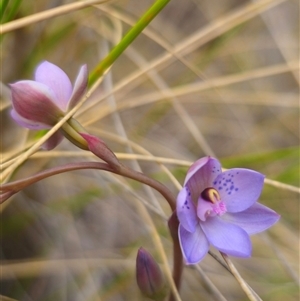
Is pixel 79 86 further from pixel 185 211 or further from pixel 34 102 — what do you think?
pixel 185 211

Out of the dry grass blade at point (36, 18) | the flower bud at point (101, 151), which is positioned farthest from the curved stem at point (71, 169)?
the dry grass blade at point (36, 18)

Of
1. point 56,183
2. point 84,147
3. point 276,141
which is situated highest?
point 276,141

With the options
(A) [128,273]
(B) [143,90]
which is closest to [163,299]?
(A) [128,273]

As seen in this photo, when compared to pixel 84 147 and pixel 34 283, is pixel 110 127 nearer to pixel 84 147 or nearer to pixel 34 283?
pixel 34 283

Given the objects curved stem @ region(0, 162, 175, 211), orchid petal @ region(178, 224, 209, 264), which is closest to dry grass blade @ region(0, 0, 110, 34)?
curved stem @ region(0, 162, 175, 211)

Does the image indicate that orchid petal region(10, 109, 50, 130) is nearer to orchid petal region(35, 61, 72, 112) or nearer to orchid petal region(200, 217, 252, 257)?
orchid petal region(35, 61, 72, 112)
